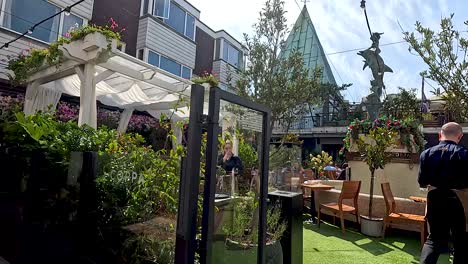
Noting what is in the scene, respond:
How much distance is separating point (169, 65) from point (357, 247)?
10844mm

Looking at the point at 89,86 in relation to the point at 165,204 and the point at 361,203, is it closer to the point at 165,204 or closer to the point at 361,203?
the point at 165,204

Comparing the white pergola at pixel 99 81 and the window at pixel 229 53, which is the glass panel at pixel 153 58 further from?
the window at pixel 229 53

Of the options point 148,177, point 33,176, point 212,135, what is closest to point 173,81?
point 33,176

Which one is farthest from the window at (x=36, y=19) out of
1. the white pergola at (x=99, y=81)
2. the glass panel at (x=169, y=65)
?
the glass panel at (x=169, y=65)

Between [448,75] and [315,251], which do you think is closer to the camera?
[448,75]

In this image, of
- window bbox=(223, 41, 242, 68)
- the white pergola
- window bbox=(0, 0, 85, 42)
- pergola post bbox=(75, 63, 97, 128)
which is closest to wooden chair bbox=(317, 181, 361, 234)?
the white pergola

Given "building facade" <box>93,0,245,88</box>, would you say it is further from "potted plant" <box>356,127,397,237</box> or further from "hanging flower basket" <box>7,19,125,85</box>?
"potted plant" <box>356,127,397,237</box>

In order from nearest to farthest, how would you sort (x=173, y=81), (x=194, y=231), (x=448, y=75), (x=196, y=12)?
1. (x=194, y=231)
2. (x=448, y=75)
3. (x=173, y=81)
4. (x=196, y=12)

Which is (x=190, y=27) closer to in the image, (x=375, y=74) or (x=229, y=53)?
(x=229, y=53)

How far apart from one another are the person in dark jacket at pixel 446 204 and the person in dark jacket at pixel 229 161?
262 cm

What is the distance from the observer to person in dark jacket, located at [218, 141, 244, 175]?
5.83 ft

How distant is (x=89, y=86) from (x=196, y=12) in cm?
999

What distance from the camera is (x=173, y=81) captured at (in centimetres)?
771

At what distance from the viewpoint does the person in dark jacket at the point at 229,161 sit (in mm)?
1778
